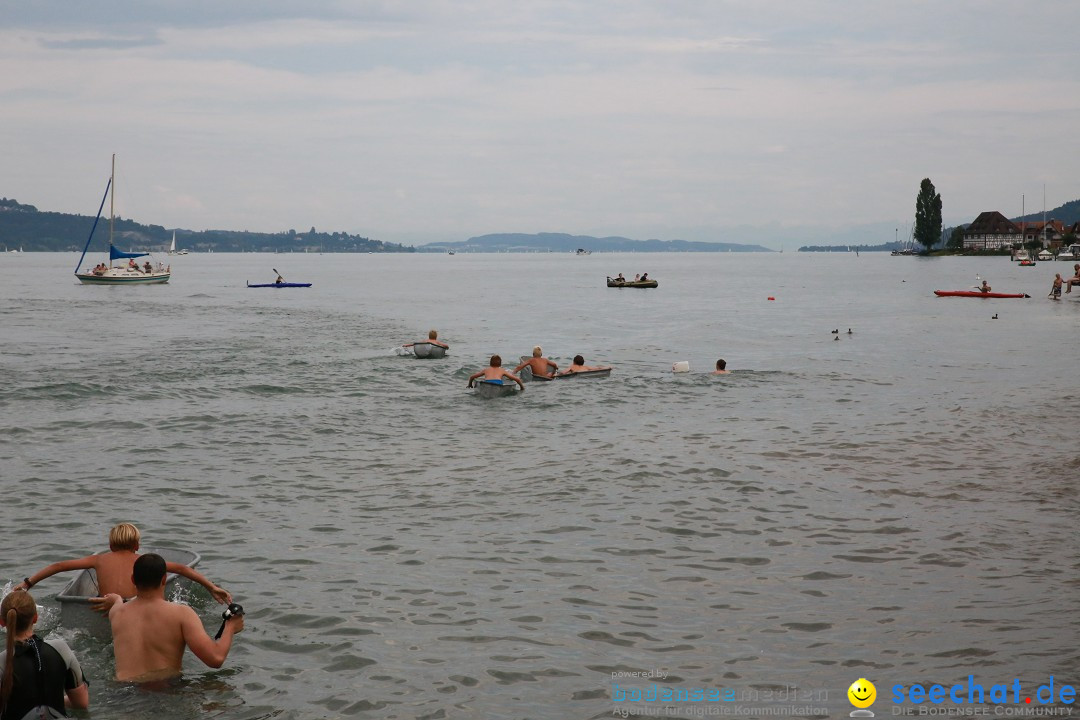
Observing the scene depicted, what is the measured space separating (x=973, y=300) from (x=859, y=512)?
78.3 m

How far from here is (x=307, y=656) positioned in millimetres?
11008

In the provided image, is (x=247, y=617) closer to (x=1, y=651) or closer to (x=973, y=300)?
(x=1, y=651)

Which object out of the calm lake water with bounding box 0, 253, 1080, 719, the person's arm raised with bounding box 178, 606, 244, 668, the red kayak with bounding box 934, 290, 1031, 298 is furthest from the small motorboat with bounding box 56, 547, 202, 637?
the red kayak with bounding box 934, 290, 1031, 298

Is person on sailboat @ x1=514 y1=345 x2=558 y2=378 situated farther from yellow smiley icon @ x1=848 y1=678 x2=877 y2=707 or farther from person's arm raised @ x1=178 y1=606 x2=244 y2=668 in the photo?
person's arm raised @ x1=178 y1=606 x2=244 y2=668

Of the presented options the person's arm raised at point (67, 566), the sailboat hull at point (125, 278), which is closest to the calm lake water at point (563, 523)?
the person's arm raised at point (67, 566)

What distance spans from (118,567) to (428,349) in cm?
2907

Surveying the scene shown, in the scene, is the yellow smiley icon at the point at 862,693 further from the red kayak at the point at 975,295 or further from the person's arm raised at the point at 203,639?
the red kayak at the point at 975,295

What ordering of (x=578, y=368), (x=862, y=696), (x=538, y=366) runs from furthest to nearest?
(x=578, y=368), (x=538, y=366), (x=862, y=696)

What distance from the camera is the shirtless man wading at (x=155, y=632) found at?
9.37m

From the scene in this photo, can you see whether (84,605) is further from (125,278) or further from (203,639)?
(125,278)

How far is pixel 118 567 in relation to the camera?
35.5ft

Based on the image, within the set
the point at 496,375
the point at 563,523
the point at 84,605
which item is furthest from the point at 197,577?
the point at 496,375

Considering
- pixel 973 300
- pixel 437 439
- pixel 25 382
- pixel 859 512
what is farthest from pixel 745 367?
pixel 973 300

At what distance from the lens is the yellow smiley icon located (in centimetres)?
971
